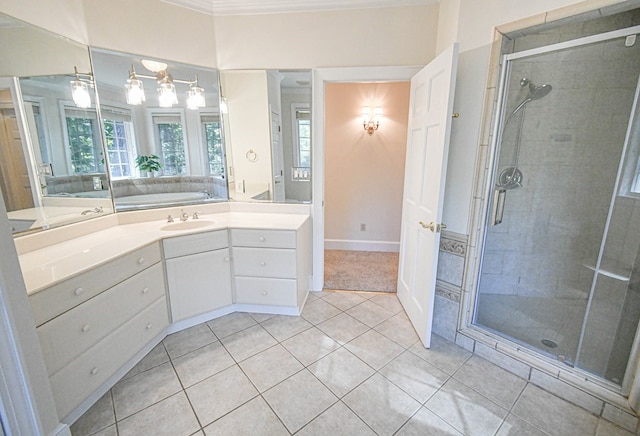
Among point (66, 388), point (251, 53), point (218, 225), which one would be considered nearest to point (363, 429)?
point (66, 388)

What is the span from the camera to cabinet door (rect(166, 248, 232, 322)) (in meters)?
2.16

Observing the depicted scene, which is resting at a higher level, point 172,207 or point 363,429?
point 172,207

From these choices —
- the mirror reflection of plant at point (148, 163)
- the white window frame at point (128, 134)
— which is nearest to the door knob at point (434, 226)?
the mirror reflection of plant at point (148, 163)

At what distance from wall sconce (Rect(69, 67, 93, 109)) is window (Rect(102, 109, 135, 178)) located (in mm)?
A: 126

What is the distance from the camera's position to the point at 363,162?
3.87 m

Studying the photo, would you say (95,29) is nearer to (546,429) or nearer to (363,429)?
(363,429)

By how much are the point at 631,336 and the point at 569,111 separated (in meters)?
1.69

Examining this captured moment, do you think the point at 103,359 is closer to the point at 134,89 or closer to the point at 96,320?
the point at 96,320

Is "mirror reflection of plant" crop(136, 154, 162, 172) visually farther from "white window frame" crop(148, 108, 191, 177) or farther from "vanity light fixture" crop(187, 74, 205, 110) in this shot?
"vanity light fixture" crop(187, 74, 205, 110)

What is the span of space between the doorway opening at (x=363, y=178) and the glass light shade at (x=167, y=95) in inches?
69.3

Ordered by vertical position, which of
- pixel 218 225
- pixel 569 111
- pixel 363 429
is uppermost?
pixel 569 111

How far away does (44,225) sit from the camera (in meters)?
1.84

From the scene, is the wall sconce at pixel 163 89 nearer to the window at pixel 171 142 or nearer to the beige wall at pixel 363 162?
the window at pixel 171 142

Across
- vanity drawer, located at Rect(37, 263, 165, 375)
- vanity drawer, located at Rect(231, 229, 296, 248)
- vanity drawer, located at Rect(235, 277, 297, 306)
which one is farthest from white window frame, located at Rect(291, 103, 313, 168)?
vanity drawer, located at Rect(37, 263, 165, 375)
